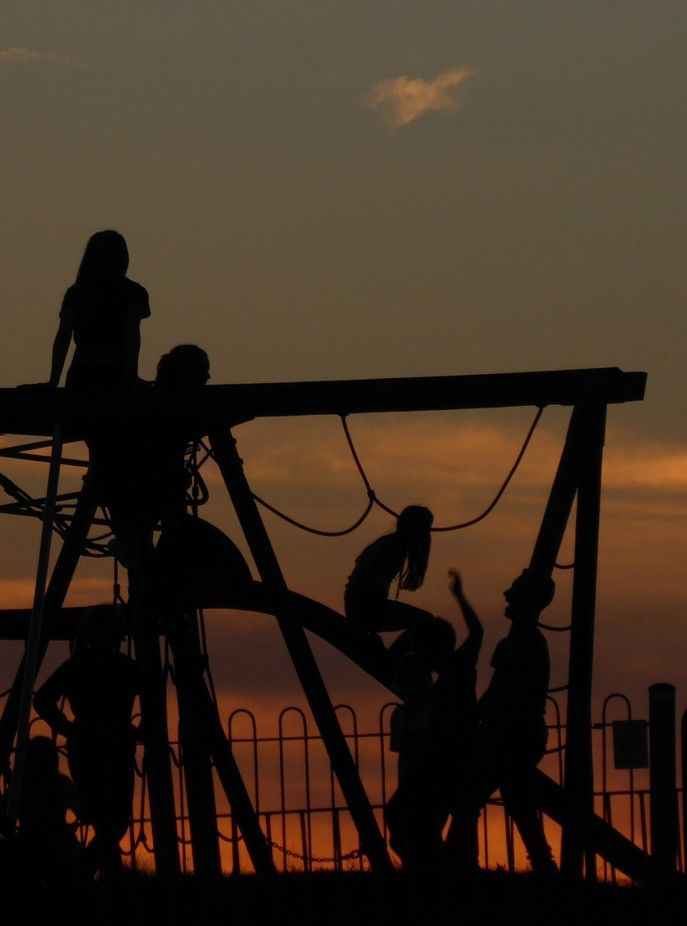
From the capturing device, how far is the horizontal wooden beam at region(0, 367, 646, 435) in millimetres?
13562

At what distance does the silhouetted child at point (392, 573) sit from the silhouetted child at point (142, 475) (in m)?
1.50

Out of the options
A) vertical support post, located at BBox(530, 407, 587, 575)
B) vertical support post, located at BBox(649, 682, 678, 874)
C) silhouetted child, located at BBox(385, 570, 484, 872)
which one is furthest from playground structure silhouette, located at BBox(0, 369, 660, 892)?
vertical support post, located at BBox(649, 682, 678, 874)

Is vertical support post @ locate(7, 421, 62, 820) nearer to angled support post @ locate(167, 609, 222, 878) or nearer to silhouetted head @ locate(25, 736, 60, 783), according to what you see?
silhouetted head @ locate(25, 736, 60, 783)

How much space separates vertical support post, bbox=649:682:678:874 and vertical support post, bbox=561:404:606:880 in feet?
5.15

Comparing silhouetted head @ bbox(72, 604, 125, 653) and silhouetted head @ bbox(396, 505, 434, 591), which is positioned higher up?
silhouetted head @ bbox(396, 505, 434, 591)

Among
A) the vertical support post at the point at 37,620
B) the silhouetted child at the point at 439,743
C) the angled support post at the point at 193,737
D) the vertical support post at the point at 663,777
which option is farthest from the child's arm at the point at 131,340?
the vertical support post at the point at 663,777

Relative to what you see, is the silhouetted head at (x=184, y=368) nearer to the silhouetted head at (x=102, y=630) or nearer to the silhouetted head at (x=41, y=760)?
the silhouetted head at (x=102, y=630)

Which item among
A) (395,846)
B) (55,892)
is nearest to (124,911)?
(395,846)

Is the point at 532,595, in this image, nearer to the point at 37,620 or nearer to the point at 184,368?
the point at 184,368

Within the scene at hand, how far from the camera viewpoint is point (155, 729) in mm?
14461

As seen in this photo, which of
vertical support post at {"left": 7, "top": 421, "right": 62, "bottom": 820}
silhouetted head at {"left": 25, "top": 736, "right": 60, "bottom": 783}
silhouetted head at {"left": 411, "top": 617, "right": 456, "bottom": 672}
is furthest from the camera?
silhouetted head at {"left": 411, "top": 617, "right": 456, "bottom": 672}

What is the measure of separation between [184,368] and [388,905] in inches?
150

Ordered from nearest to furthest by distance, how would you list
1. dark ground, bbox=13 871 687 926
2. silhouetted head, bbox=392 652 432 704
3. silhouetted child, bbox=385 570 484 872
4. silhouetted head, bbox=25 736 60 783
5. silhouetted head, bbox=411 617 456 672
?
dark ground, bbox=13 871 687 926 → silhouetted head, bbox=25 736 60 783 → silhouetted child, bbox=385 570 484 872 → silhouetted head, bbox=392 652 432 704 → silhouetted head, bbox=411 617 456 672

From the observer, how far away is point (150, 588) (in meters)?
14.9
